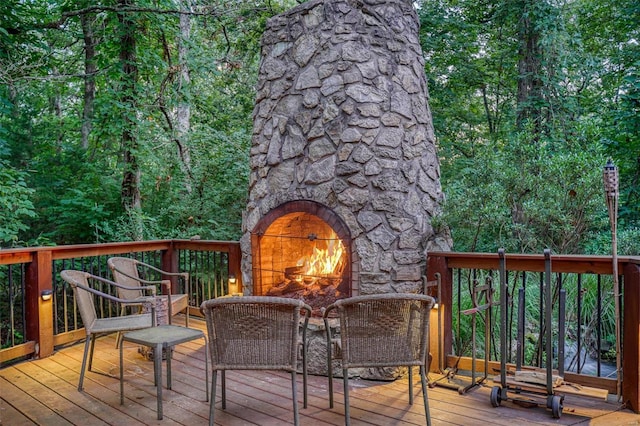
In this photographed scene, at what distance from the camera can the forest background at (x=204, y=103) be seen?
6230 mm

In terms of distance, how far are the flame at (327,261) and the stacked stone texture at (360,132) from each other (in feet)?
1.66

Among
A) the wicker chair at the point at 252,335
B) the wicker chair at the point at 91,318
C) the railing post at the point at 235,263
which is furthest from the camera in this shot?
the railing post at the point at 235,263

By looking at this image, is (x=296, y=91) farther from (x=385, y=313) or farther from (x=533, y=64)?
(x=533, y=64)

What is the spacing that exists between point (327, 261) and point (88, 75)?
473cm

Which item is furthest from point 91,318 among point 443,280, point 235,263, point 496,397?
point 496,397

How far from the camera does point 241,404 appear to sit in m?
3.27

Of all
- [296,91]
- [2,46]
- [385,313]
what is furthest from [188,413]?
Answer: [2,46]

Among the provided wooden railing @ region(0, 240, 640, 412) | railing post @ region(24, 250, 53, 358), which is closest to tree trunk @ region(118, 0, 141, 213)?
wooden railing @ region(0, 240, 640, 412)

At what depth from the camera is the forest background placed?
6230mm

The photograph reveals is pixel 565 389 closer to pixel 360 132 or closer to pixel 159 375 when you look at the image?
pixel 360 132

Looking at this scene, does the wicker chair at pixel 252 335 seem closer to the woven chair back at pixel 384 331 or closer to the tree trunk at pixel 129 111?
the woven chair back at pixel 384 331

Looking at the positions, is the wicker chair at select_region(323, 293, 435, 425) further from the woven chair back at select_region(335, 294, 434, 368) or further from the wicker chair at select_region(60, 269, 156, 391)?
the wicker chair at select_region(60, 269, 156, 391)

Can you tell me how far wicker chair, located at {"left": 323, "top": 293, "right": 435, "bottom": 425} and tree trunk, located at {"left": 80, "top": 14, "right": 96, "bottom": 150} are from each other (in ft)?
19.4

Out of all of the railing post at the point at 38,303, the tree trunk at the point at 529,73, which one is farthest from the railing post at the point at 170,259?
the tree trunk at the point at 529,73
